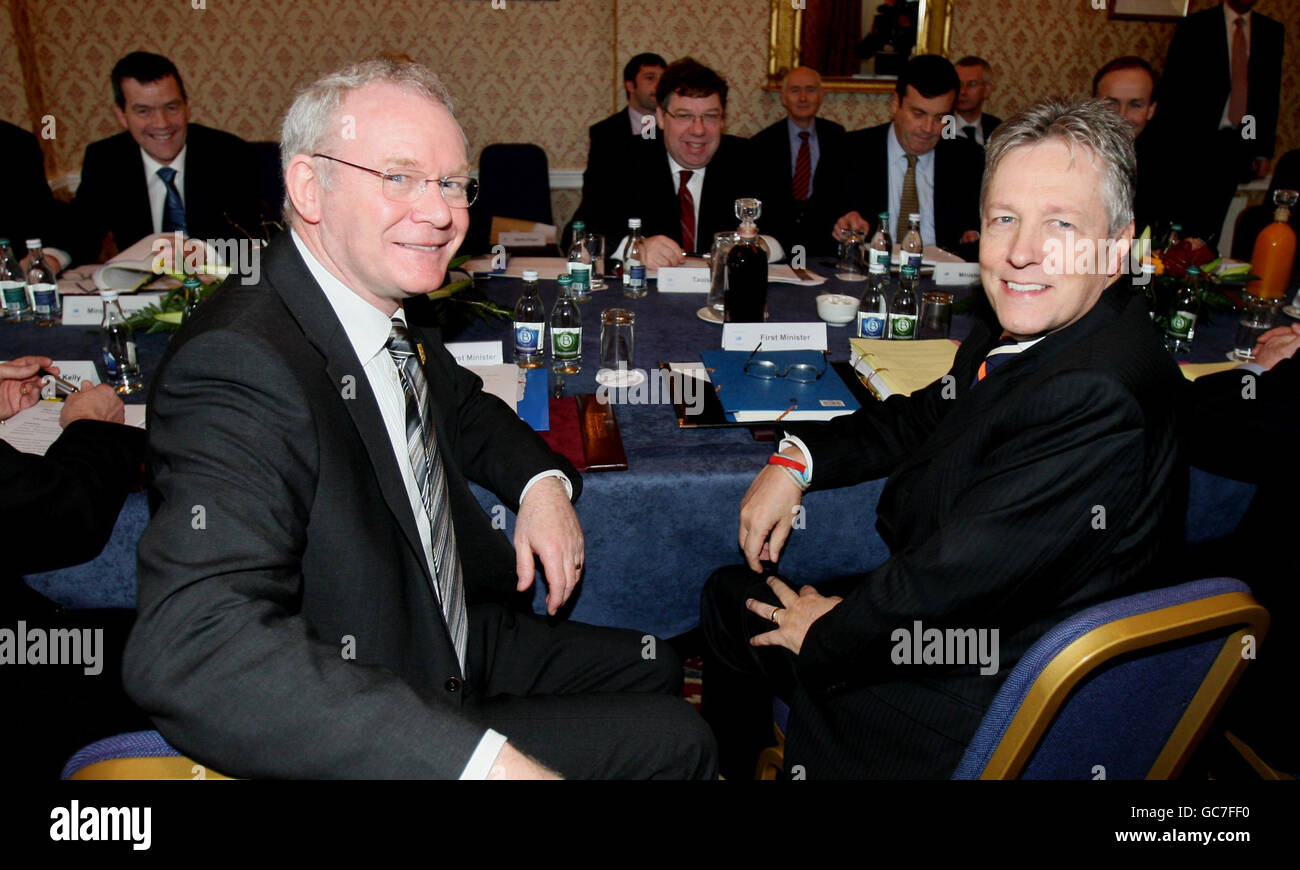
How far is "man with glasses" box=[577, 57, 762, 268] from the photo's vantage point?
11.7ft

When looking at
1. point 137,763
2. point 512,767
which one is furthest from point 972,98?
point 137,763

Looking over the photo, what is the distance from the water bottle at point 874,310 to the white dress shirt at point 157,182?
292 centimetres

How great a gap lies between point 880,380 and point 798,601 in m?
0.69

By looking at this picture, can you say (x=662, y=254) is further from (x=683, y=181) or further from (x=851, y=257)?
(x=683, y=181)

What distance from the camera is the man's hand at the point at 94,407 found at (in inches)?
A: 65.0

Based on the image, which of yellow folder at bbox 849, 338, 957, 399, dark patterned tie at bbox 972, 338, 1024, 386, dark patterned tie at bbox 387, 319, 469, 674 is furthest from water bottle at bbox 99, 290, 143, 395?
dark patterned tie at bbox 972, 338, 1024, 386

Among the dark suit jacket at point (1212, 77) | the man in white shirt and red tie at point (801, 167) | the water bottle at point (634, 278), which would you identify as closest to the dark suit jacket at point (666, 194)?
the man in white shirt and red tie at point (801, 167)

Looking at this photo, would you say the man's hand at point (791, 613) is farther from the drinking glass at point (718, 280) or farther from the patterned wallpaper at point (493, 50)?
the patterned wallpaper at point (493, 50)

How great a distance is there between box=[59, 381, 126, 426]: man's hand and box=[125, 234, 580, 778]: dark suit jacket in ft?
2.19

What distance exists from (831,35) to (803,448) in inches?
183

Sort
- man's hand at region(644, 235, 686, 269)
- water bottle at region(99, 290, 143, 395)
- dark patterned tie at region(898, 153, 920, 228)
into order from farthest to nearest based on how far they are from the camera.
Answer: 1. dark patterned tie at region(898, 153, 920, 228)
2. man's hand at region(644, 235, 686, 269)
3. water bottle at region(99, 290, 143, 395)

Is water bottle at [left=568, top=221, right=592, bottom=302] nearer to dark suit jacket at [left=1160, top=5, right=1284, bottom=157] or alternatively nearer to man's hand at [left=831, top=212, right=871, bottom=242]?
man's hand at [left=831, top=212, right=871, bottom=242]
